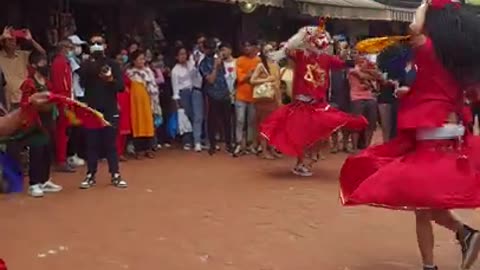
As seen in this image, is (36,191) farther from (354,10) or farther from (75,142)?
(354,10)

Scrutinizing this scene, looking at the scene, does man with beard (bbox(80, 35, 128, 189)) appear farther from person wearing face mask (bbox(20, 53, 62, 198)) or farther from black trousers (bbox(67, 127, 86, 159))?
black trousers (bbox(67, 127, 86, 159))

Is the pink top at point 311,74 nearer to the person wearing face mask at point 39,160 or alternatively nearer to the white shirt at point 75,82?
the white shirt at point 75,82

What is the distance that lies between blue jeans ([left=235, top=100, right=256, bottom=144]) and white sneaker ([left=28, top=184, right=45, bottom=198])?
4331mm

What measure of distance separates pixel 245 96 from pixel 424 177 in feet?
23.9

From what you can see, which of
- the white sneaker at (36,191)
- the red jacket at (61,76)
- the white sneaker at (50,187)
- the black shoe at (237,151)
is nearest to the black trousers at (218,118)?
the black shoe at (237,151)

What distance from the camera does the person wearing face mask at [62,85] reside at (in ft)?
32.1

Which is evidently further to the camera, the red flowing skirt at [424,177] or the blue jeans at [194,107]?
the blue jeans at [194,107]

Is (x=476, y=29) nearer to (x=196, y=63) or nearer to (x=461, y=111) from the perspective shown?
(x=461, y=111)

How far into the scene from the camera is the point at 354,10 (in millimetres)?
18938

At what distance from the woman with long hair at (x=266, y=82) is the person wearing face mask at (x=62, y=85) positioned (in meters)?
2.83

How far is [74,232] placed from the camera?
22.8 ft

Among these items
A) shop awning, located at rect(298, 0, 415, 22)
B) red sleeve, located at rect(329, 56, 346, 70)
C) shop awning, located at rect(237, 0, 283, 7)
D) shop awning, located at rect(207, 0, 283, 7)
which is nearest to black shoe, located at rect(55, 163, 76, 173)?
red sleeve, located at rect(329, 56, 346, 70)

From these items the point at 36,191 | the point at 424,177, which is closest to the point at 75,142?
the point at 36,191

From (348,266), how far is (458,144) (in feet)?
4.10
